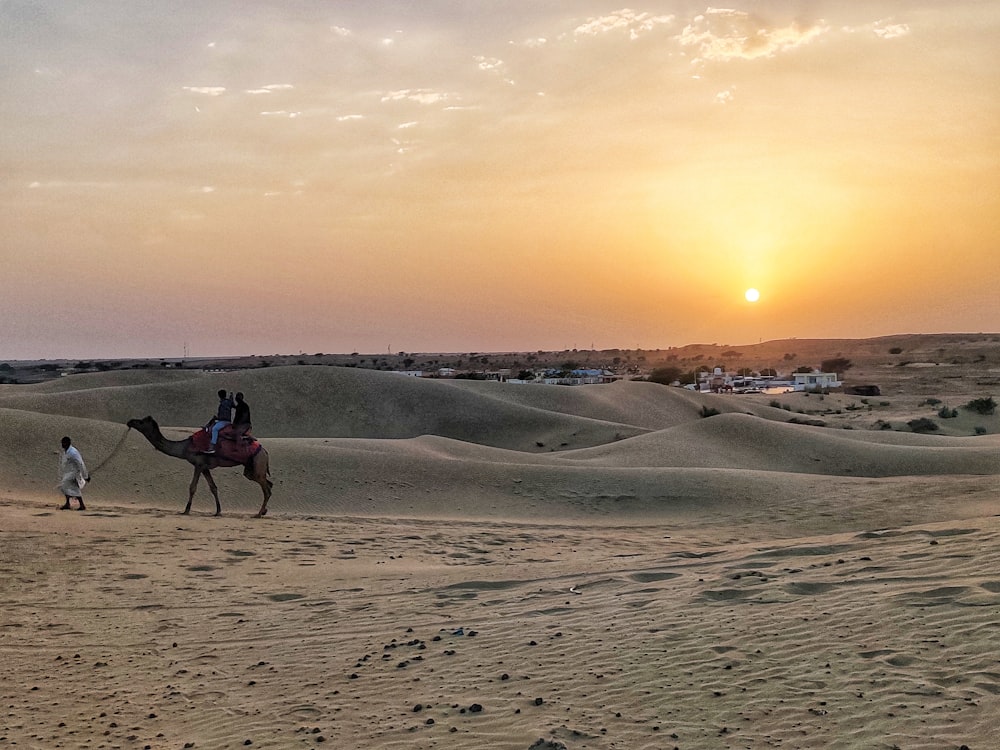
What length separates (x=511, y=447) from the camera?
38594 millimetres

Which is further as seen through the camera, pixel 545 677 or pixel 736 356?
pixel 736 356

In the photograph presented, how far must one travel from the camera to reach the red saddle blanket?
56.7 feet

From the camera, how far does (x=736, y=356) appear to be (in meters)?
140

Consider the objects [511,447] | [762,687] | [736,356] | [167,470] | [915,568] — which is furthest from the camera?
[736,356]

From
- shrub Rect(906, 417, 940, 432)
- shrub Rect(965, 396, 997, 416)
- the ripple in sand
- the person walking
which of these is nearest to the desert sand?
the ripple in sand

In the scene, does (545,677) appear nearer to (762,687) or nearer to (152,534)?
(762,687)

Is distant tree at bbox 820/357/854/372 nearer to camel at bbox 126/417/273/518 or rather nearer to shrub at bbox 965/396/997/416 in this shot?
shrub at bbox 965/396/997/416

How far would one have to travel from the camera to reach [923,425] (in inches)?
1678

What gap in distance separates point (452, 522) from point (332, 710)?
39.1 ft

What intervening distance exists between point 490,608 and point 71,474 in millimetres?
11057

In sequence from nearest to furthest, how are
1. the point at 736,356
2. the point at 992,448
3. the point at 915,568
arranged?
the point at 915,568, the point at 992,448, the point at 736,356

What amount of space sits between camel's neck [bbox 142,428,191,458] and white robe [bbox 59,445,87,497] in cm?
132

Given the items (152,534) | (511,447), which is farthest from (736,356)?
(152,534)

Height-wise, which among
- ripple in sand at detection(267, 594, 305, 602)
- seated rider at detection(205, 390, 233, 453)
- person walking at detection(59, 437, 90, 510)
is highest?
seated rider at detection(205, 390, 233, 453)
